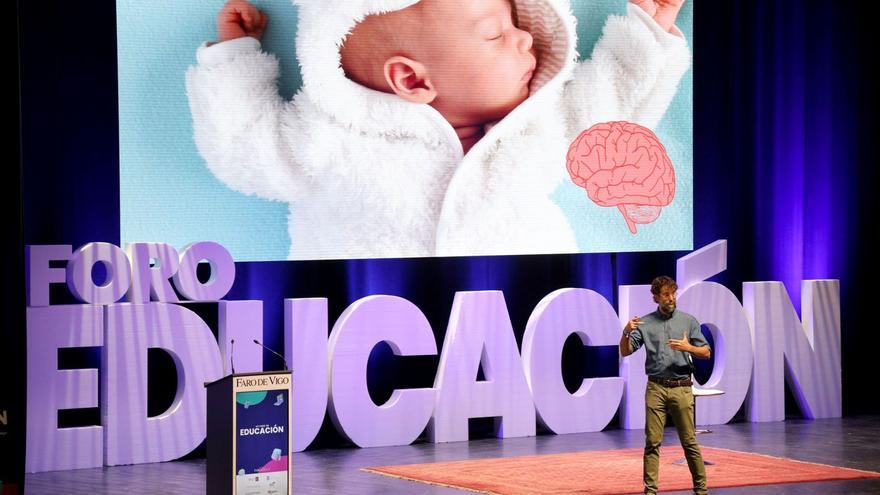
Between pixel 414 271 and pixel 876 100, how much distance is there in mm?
4409

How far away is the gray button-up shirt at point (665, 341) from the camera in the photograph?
682 cm

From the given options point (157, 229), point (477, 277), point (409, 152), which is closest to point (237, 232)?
point (157, 229)

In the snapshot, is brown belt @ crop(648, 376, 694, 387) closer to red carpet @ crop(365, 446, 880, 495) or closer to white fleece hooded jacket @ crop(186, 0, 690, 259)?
red carpet @ crop(365, 446, 880, 495)

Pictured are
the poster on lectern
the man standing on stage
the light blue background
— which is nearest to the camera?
the poster on lectern

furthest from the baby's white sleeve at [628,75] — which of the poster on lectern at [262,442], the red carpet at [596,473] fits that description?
the poster on lectern at [262,442]

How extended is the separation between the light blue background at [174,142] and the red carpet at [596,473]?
73.4 inches

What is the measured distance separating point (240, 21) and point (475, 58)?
5.67ft

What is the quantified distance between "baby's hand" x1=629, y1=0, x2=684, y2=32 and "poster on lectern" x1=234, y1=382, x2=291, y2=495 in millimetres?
5038

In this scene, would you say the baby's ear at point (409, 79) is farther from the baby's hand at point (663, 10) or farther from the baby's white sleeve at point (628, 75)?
the baby's hand at point (663, 10)

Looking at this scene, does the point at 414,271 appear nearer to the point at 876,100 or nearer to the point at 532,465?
the point at 532,465

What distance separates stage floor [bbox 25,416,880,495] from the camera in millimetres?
7672

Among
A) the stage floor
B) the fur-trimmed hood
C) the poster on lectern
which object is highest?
the fur-trimmed hood

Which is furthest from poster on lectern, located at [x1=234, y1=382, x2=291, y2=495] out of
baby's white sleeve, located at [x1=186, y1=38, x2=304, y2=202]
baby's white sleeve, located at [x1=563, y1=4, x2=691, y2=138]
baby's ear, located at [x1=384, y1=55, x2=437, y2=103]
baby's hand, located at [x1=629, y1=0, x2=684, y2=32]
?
baby's hand, located at [x1=629, y1=0, x2=684, y2=32]

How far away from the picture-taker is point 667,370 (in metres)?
6.82
